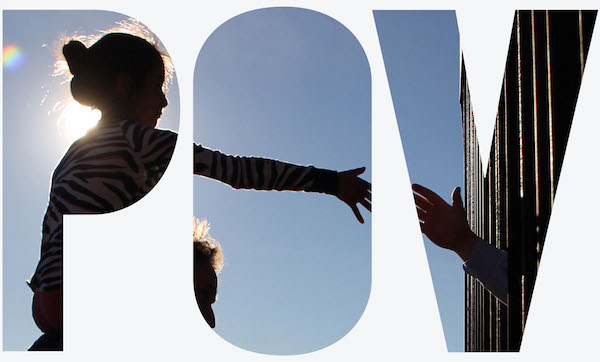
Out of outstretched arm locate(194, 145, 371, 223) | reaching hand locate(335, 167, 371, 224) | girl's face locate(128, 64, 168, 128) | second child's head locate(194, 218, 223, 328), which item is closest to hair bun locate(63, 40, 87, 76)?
girl's face locate(128, 64, 168, 128)

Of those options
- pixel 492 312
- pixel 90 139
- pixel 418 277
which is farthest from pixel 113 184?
pixel 492 312

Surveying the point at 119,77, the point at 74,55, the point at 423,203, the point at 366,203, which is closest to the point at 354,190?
the point at 366,203

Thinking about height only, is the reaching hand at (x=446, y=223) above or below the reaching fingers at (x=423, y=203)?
below

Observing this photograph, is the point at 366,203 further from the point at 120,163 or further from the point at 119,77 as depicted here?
the point at 119,77

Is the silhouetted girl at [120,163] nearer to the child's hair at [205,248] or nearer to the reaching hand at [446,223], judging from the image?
the reaching hand at [446,223]

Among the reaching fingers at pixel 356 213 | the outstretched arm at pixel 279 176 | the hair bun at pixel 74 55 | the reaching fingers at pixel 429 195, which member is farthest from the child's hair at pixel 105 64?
the reaching fingers at pixel 429 195

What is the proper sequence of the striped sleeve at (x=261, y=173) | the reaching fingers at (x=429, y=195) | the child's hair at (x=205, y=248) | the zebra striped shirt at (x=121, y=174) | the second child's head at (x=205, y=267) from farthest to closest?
1. the child's hair at (x=205, y=248)
2. the second child's head at (x=205, y=267)
3. the reaching fingers at (x=429, y=195)
4. the striped sleeve at (x=261, y=173)
5. the zebra striped shirt at (x=121, y=174)

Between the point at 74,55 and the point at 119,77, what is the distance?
212 mm

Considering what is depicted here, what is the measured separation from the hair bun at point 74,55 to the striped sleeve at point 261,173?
481 millimetres

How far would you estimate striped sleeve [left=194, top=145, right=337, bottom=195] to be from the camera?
1716 mm

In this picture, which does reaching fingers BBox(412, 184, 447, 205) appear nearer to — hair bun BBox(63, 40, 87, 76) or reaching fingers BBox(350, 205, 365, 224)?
reaching fingers BBox(350, 205, 365, 224)

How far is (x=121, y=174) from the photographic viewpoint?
1.63m

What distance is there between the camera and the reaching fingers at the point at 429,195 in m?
1.99

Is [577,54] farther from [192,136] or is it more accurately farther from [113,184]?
[113,184]
